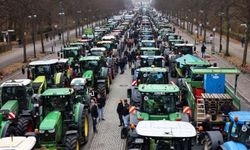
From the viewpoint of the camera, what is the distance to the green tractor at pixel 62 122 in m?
15.2

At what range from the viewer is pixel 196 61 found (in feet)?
97.5

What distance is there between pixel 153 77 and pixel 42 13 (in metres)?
47.4

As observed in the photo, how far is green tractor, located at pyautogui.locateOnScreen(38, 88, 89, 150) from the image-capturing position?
15.2 m

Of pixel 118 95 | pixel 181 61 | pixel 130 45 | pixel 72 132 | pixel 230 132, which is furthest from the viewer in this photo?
pixel 130 45

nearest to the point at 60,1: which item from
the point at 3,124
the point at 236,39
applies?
the point at 236,39

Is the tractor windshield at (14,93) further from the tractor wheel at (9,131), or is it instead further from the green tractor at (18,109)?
the tractor wheel at (9,131)

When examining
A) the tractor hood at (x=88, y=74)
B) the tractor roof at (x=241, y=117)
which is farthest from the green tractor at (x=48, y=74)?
the tractor roof at (x=241, y=117)

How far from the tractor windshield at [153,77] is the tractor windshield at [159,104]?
693cm

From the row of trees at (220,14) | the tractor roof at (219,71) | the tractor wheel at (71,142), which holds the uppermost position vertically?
the row of trees at (220,14)

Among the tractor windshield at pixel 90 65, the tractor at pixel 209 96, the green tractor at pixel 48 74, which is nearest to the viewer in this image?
the tractor at pixel 209 96

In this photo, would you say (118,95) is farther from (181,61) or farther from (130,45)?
(130,45)

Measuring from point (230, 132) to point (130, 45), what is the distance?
36.8 metres

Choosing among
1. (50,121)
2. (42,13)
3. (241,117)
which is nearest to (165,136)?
(241,117)

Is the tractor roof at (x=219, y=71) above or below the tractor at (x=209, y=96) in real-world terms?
above
